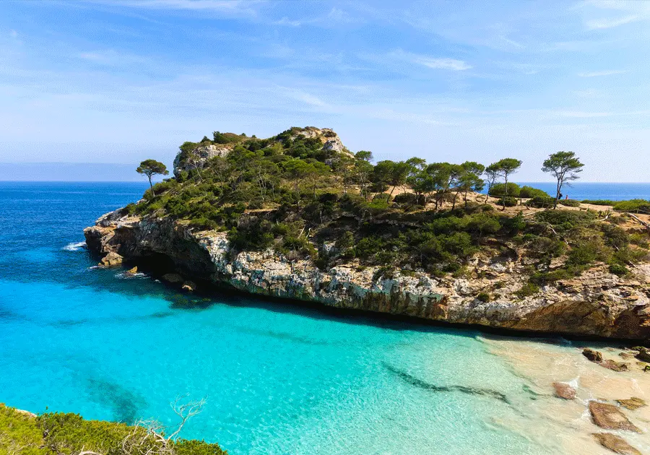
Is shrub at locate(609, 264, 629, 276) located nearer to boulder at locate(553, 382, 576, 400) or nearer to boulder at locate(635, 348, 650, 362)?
boulder at locate(635, 348, 650, 362)

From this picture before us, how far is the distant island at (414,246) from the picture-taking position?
77.2 ft

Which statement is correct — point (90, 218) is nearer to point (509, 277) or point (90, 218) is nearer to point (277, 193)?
point (277, 193)

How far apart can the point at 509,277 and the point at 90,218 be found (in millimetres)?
92567

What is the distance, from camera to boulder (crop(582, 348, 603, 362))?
20.4 metres

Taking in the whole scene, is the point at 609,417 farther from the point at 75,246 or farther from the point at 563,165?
the point at 75,246

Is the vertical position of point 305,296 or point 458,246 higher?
point 458,246

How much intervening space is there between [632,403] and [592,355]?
4.50m

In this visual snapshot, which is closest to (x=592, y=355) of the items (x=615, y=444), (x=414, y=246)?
(x=615, y=444)

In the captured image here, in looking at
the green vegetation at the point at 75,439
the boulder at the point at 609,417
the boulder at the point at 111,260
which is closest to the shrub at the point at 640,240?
the boulder at the point at 609,417

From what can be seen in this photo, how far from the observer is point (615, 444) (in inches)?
555

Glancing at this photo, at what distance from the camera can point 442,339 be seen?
76.5 feet

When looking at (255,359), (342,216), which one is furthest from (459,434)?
(342,216)

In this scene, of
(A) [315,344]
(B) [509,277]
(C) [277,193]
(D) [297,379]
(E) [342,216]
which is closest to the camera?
(D) [297,379]

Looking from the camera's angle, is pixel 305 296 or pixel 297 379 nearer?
pixel 297 379
